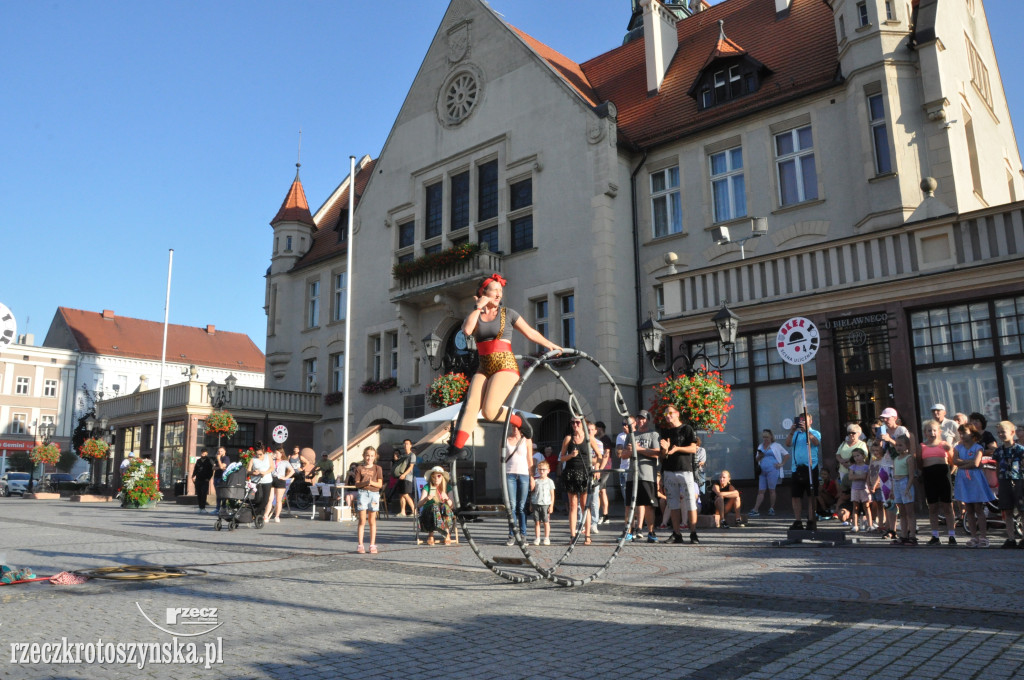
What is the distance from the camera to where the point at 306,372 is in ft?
131

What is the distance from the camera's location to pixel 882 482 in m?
13.2

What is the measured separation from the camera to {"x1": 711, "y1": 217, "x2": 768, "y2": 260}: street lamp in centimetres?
2284

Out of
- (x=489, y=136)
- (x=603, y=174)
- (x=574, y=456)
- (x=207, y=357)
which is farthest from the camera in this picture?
(x=207, y=357)

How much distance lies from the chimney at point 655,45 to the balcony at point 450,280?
29.5 ft

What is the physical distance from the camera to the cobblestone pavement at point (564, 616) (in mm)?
4723

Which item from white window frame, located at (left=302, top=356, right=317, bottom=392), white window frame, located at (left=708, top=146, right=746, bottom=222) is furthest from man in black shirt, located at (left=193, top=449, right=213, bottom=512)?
white window frame, located at (left=708, top=146, right=746, bottom=222)

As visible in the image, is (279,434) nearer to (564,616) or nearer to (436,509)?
(436,509)

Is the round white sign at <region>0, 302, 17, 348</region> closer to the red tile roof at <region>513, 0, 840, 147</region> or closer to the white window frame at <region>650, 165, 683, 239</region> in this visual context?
the white window frame at <region>650, 165, 683, 239</region>

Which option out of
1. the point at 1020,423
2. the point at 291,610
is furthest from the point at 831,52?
the point at 291,610

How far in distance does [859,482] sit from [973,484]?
244cm

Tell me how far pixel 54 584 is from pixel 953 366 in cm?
1662

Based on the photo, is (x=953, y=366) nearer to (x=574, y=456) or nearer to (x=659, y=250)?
(x=574, y=456)

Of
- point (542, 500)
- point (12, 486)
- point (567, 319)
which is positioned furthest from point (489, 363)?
point (12, 486)

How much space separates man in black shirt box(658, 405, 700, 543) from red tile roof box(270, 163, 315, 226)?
34.0 meters
